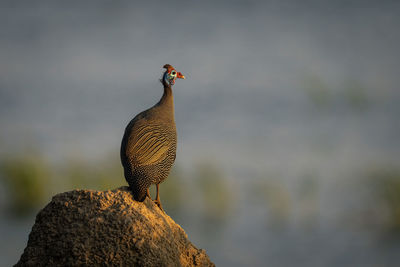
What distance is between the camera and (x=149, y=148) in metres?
7.59

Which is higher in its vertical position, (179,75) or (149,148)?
(179,75)

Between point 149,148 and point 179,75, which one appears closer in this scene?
point 149,148

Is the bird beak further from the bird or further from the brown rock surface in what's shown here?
the brown rock surface

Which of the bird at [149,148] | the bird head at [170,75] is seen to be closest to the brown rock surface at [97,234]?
the bird at [149,148]

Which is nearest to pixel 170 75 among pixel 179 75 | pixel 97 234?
pixel 179 75

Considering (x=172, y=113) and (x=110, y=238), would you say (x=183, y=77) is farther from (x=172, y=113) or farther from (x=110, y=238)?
(x=110, y=238)

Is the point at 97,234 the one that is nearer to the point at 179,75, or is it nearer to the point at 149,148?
the point at 149,148

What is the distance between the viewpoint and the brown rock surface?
6.46 meters

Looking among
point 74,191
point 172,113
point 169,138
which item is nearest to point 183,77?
point 172,113

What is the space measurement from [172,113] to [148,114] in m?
0.50

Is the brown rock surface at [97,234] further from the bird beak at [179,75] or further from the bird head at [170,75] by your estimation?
the bird beak at [179,75]

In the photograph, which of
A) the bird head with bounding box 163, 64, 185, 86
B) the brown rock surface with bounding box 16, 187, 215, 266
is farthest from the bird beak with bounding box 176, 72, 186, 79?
the brown rock surface with bounding box 16, 187, 215, 266

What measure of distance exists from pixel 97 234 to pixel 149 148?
1718mm

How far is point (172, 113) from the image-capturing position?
8320mm
